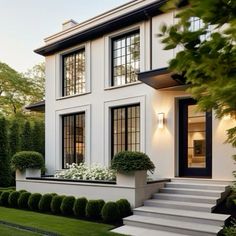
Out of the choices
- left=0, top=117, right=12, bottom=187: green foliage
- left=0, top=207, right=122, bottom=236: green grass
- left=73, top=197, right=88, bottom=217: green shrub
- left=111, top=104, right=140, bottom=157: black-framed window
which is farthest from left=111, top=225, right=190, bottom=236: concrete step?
left=0, top=117, right=12, bottom=187: green foliage

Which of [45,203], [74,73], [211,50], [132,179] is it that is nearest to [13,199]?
[45,203]

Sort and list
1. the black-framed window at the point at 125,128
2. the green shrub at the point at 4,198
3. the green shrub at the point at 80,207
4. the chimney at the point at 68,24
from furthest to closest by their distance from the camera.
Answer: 1. the chimney at the point at 68,24
2. the black-framed window at the point at 125,128
3. the green shrub at the point at 4,198
4. the green shrub at the point at 80,207

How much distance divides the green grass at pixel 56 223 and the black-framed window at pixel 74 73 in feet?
17.8

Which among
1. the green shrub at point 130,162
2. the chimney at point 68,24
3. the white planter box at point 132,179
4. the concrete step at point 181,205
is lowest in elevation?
the concrete step at point 181,205

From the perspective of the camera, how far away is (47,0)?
1546 cm

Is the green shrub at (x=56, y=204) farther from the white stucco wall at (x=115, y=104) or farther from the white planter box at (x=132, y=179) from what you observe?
the white stucco wall at (x=115, y=104)

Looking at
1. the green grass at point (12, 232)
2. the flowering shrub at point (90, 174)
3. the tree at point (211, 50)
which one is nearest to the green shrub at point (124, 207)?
the flowering shrub at point (90, 174)

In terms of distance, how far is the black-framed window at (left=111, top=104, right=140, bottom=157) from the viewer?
429 inches

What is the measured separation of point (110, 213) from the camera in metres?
7.74

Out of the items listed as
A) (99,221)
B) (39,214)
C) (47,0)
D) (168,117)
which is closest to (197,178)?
(168,117)

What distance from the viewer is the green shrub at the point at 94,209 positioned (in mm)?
8133

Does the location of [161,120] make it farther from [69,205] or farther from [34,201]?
[34,201]

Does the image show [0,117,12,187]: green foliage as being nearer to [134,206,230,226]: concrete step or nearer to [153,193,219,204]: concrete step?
[153,193,219,204]: concrete step

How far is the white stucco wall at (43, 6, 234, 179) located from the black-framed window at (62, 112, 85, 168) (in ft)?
0.80
